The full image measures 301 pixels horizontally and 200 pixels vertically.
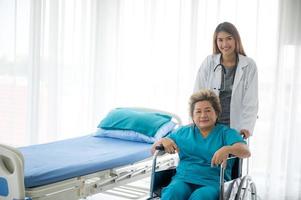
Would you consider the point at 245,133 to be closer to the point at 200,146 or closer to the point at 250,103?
the point at 250,103

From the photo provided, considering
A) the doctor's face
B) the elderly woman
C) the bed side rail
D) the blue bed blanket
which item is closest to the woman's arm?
the elderly woman

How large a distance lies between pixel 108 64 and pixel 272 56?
1.73m

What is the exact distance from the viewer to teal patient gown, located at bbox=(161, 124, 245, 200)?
2.26 meters

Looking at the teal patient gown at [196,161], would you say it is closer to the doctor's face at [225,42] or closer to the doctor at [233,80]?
the doctor at [233,80]

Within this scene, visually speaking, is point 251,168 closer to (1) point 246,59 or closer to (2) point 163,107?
(2) point 163,107

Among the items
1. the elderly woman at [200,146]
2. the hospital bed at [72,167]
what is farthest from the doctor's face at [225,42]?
the hospital bed at [72,167]

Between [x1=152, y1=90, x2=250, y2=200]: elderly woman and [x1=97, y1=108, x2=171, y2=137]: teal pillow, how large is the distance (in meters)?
0.83

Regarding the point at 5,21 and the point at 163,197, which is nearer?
the point at 163,197

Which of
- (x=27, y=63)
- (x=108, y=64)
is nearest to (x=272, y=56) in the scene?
(x=108, y=64)

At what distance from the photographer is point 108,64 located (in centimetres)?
431

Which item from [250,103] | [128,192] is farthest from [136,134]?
[250,103]

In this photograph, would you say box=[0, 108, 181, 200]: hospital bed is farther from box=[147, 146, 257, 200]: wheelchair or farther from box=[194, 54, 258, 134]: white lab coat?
box=[194, 54, 258, 134]: white lab coat

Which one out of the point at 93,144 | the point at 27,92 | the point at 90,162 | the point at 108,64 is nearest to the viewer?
the point at 90,162

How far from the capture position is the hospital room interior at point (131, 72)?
11.1 feet
